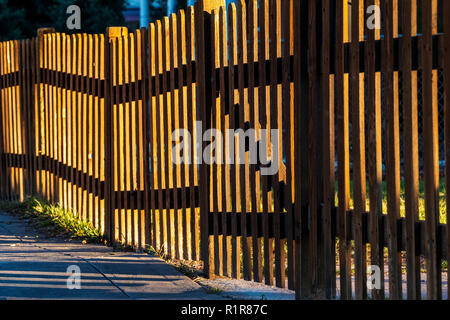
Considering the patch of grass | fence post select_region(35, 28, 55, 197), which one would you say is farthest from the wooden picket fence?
fence post select_region(35, 28, 55, 197)

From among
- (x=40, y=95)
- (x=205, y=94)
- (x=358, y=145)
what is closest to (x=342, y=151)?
(x=358, y=145)

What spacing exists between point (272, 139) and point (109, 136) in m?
2.67

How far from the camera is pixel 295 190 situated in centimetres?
493

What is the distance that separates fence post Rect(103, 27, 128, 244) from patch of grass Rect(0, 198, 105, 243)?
0.78ft

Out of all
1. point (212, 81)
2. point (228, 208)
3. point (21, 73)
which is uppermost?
point (21, 73)

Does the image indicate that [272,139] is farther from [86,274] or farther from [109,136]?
[109,136]

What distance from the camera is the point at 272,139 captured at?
204 inches

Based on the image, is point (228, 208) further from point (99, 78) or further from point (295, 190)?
point (99, 78)

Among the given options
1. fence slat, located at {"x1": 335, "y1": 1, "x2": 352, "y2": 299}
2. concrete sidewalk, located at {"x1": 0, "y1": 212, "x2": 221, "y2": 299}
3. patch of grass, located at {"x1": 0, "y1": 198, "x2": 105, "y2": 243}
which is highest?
fence slat, located at {"x1": 335, "y1": 1, "x2": 352, "y2": 299}

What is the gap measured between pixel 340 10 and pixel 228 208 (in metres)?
1.83

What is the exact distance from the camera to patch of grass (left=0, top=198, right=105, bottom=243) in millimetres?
7574

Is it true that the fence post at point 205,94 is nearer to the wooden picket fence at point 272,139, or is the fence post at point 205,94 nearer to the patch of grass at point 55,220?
the wooden picket fence at point 272,139

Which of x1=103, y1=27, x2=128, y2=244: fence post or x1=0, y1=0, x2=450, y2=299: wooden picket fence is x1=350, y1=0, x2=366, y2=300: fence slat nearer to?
x1=0, y1=0, x2=450, y2=299: wooden picket fence

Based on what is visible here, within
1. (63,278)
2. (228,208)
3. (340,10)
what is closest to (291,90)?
(340,10)
